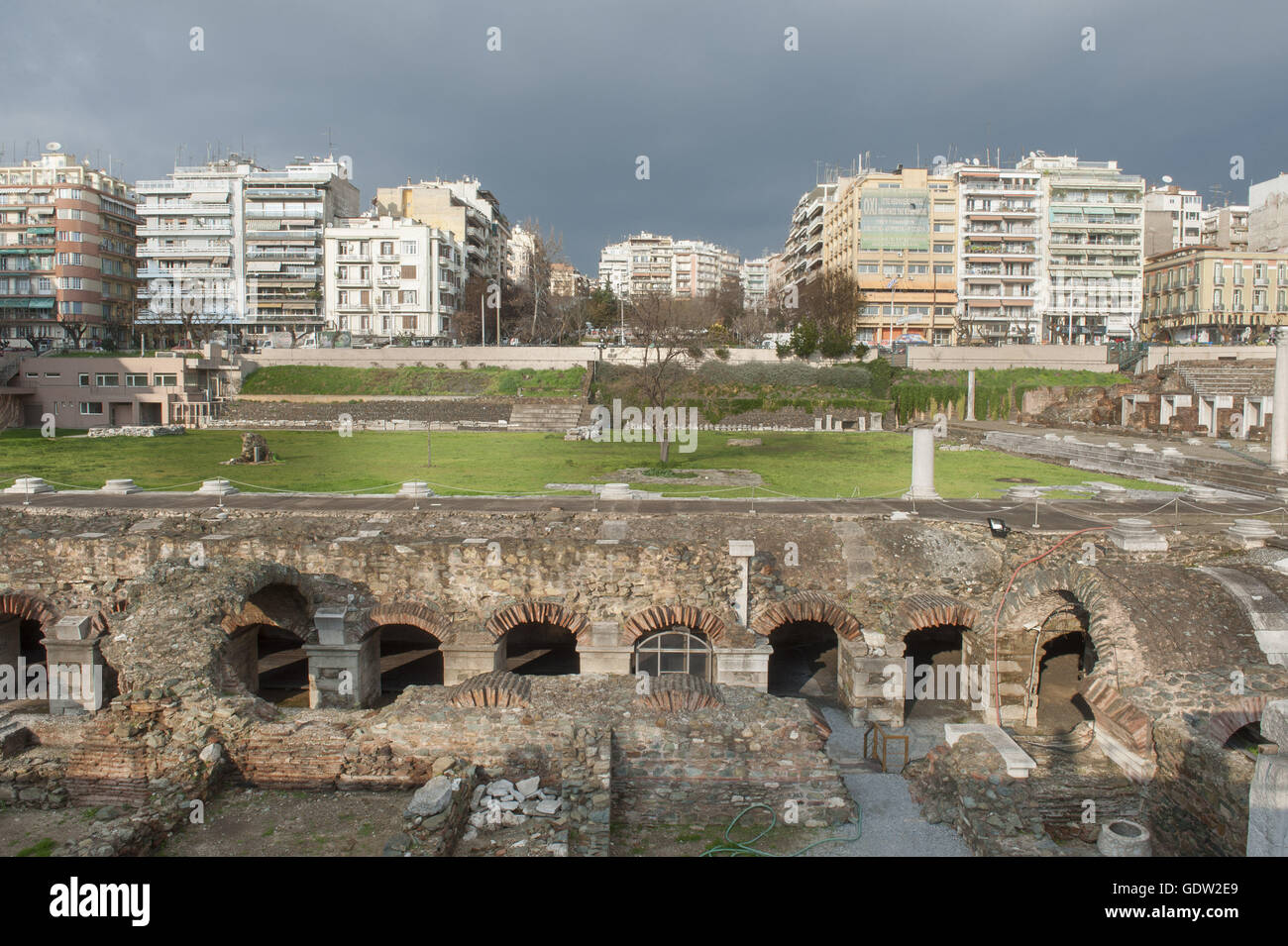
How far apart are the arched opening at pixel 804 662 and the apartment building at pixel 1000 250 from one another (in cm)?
6392

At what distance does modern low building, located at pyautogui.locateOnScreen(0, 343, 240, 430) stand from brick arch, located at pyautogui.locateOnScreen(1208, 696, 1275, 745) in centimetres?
5065

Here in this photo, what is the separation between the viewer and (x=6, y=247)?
7494cm

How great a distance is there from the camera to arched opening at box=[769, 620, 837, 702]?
16.5 m

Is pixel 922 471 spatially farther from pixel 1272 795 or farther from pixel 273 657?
pixel 273 657

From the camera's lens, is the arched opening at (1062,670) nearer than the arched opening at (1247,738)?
No

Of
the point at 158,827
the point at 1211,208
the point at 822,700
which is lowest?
the point at 822,700

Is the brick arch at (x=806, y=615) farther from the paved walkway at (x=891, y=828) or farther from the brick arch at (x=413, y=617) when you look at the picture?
the brick arch at (x=413, y=617)

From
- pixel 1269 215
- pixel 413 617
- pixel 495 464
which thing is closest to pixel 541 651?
pixel 413 617

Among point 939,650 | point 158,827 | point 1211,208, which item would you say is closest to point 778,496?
point 939,650

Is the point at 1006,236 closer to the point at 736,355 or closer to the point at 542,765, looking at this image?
the point at 736,355

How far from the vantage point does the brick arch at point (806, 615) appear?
15.4m

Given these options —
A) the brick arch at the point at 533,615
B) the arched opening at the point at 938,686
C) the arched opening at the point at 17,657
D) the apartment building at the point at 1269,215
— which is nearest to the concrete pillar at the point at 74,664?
the arched opening at the point at 17,657

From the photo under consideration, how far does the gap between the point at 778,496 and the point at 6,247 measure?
82.0m

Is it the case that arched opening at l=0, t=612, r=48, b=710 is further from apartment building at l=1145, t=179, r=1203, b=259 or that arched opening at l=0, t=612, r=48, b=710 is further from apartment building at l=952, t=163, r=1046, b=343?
apartment building at l=1145, t=179, r=1203, b=259
